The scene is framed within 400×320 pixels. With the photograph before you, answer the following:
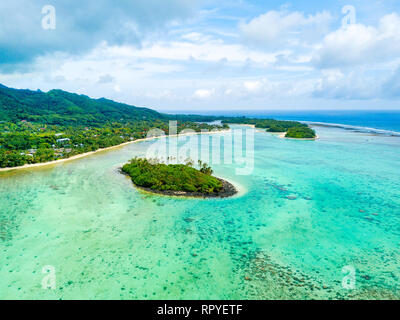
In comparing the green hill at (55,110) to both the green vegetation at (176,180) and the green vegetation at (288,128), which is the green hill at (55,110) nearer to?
the green vegetation at (288,128)

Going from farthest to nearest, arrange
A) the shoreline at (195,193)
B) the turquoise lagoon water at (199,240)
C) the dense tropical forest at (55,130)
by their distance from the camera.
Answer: the dense tropical forest at (55,130)
the shoreline at (195,193)
the turquoise lagoon water at (199,240)

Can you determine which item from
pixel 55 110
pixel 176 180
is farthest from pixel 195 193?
pixel 55 110

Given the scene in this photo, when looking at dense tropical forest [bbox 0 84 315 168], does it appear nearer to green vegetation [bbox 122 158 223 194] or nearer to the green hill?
the green hill

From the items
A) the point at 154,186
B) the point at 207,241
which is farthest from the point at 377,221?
the point at 154,186

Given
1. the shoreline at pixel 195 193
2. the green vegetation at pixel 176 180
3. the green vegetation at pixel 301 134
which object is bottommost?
the shoreline at pixel 195 193

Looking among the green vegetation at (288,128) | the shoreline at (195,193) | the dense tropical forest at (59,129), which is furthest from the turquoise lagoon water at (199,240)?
the green vegetation at (288,128)

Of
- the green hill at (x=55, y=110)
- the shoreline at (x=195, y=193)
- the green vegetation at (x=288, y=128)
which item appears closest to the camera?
the shoreline at (x=195, y=193)
